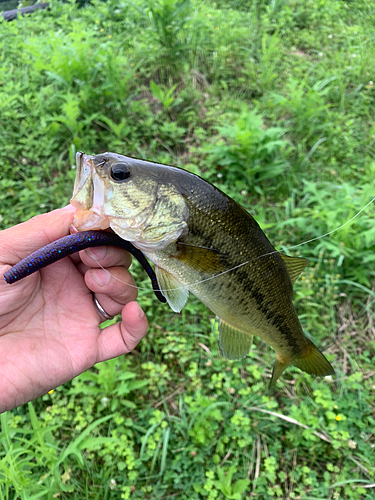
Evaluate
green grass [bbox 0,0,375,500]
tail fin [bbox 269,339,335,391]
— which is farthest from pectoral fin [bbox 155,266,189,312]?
green grass [bbox 0,0,375,500]

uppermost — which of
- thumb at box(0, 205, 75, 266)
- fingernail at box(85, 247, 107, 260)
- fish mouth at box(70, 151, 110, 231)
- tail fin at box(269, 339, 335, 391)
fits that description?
fish mouth at box(70, 151, 110, 231)

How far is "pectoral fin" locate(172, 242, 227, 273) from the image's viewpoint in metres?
1.51

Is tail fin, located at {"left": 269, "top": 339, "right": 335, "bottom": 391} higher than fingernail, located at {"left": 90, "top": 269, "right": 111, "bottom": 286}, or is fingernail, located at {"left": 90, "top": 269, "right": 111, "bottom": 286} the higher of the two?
fingernail, located at {"left": 90, "top": 269, "right": 111, "bottom": 286}

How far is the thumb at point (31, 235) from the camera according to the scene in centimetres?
158

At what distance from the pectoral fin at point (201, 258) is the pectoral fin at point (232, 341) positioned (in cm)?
43

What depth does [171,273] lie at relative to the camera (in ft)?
5.30

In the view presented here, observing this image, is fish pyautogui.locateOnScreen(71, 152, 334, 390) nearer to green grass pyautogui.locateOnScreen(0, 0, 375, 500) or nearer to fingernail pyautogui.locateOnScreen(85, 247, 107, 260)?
fingernail pyautogui.locateOnScreen(85, 247, 107, 260)

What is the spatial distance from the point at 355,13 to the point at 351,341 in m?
6.23

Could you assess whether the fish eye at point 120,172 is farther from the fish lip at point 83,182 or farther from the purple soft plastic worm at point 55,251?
the purple soft plastic worm at point 55,251

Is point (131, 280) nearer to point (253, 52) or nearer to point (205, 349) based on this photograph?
point (205, 349)

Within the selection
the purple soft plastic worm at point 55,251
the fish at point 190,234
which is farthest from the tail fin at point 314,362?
the purple soft plastic worm at point 55,251

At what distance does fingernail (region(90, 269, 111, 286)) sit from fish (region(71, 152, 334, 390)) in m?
0.28

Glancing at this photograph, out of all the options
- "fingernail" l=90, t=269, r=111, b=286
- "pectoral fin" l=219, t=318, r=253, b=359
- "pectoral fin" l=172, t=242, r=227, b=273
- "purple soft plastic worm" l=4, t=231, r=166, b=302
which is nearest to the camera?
"purple soft plastic worm" l=4, t=231, r=166, b=302

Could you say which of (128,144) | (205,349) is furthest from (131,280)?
(128,144)
